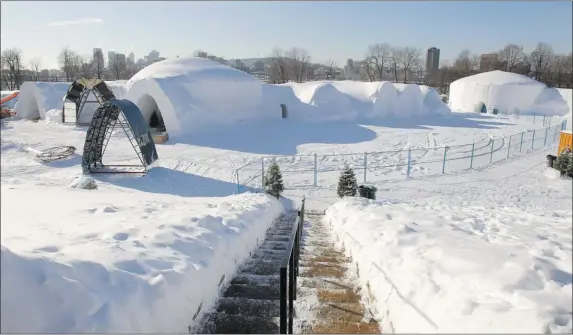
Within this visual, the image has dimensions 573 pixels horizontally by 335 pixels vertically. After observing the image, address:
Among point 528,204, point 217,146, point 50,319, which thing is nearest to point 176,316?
point 50,319

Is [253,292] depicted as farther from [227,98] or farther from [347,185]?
[227,98]

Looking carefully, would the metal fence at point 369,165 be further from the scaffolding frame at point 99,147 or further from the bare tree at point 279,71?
the bare tree at point 279,71

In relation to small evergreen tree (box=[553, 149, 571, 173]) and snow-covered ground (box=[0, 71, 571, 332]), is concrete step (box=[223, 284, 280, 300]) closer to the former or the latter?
snow-covered ground (box=[0, 71, 571, 332])

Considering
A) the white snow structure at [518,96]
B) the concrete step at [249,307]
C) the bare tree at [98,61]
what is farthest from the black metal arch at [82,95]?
the white snow structure at [518,96]

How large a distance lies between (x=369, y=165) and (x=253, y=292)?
11411 millimetres

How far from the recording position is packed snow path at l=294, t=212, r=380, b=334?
2.88m

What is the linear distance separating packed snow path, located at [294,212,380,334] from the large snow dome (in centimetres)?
1649

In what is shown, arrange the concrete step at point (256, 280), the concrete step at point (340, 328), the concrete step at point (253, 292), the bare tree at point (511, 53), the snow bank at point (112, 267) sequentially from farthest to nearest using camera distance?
1. the bare tree at point (511, 53)
2. the concrete step at point (256, 280)
3. the concrete step at point (253, 292)
4. the concrete step at point (340, 328)
5. the snow bank at point (112, 267)

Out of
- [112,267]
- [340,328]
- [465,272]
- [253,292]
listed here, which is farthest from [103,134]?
[465,272]

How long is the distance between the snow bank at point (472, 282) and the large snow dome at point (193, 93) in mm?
17743

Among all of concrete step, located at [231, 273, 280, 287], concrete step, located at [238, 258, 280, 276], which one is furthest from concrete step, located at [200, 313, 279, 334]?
concrete step, located at [238, 258, 280, 276]

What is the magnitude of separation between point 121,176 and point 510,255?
40.0 ft

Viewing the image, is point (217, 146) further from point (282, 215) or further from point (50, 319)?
point (50, 319)

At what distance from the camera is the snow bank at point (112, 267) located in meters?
2.11
